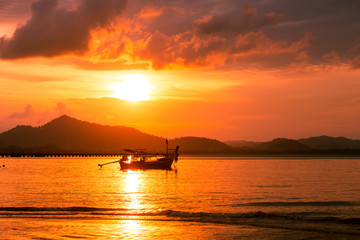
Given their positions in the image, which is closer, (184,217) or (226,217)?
(184,217)

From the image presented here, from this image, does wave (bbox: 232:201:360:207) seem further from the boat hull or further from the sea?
the boat hull

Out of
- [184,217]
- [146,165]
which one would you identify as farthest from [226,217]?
[146,165]

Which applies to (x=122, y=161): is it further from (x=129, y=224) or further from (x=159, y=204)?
(x=129, y=224)

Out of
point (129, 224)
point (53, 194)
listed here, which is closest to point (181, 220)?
point (129, 224)

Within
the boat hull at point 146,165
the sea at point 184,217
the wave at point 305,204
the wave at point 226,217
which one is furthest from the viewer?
the boat hull at point 146,165

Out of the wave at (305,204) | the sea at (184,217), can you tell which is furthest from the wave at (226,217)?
the wave at (305,204)

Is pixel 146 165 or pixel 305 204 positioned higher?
pixel 146 165

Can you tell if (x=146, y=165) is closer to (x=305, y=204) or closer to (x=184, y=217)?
(x=305, y=204)

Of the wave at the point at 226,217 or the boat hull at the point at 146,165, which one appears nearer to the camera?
the wave at the point at 226,217

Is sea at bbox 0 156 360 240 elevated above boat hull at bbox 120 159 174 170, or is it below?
below

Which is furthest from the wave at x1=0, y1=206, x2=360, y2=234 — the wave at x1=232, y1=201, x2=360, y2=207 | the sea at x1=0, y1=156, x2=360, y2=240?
the wave at x1=232, y1=201, x2=360, y2=207

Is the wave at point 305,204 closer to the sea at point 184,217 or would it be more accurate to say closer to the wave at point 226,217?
the sea at point 184,217

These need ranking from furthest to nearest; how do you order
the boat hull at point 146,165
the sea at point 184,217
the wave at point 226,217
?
the boat hull at point 146,165 → the wave at point 226,217 → the sea at point 184,217

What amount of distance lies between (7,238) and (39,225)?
4.17 m
